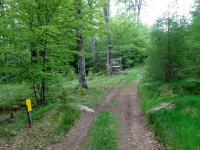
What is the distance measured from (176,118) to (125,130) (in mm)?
2014

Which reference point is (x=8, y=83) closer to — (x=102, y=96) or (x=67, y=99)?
(x=67, y=99)

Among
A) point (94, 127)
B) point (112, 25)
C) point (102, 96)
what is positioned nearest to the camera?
point (94, 127)

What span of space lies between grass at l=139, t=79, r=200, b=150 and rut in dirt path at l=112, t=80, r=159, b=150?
360 millimetres

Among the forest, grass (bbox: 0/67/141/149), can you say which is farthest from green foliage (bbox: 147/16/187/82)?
grass (bbox: 0/67/141/149)

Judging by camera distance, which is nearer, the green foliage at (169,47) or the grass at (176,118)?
the grass at (176,118)

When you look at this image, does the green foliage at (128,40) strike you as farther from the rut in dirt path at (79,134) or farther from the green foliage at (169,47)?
the rut in dirt path at (79,134)

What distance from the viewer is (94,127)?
13.2 m

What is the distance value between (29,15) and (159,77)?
8.00m

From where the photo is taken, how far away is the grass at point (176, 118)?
381 inches

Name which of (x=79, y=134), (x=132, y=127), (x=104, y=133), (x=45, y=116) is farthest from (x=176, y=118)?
(x=45, y=116)

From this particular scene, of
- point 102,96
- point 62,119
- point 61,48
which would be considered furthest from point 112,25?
point 62,119

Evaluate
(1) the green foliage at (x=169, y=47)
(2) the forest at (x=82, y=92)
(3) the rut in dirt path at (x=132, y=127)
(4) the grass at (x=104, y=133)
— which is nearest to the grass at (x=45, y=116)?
(2) the forest at (x=82, y=92)

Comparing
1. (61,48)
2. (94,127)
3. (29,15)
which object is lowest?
(94,127)

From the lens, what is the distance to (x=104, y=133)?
12.0 m
